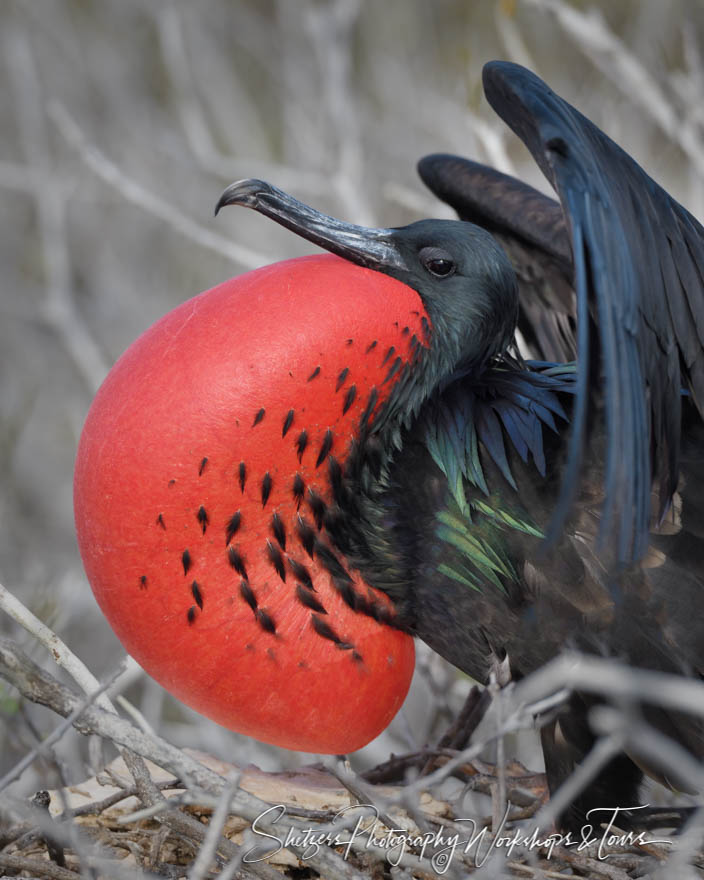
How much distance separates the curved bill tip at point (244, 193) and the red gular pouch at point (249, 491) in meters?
0.14

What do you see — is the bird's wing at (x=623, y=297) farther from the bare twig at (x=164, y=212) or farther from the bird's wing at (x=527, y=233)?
the bare twig at (x=164, y=212)

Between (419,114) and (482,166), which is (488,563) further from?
(419,114)

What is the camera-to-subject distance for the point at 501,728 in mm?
1559

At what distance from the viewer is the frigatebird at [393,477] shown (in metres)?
1.96

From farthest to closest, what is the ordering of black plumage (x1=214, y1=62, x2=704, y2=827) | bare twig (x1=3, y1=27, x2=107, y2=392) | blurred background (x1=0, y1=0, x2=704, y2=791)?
bare twig (x1=3, y1=27, x2=107, y2=392), blurred background (x1=0, y1=0, x2=704, y2=791), black plumage (x1=214, y1=62, x2=704, y2=827)

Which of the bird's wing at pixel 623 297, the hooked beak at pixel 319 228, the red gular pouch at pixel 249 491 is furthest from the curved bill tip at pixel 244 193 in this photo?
→ the bird's wing at pixel 623 297

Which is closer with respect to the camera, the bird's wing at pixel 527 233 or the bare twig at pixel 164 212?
the bird's wing at pixel 527 233

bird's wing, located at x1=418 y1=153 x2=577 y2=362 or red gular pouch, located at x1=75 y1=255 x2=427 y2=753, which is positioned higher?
Answer: bird's wing, located at x1=418 y1=153 x2=577 y2=362

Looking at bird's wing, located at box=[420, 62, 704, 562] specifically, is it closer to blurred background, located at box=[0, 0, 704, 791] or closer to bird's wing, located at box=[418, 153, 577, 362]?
bird's wing, located at box=[418, 153, 577, 362]

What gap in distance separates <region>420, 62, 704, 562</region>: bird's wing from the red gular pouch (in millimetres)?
430

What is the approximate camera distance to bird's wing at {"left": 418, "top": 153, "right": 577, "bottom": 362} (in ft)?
9.45

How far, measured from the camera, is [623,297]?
1.75 metres

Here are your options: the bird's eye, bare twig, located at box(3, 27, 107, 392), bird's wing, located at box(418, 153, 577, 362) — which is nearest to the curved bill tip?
the bird's eye

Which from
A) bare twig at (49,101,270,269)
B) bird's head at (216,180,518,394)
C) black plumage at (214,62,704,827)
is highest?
bare twig at (49,101,270,269)
